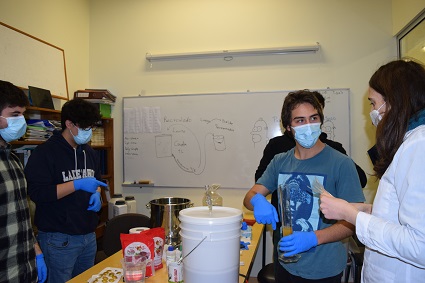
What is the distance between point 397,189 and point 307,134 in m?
0.55

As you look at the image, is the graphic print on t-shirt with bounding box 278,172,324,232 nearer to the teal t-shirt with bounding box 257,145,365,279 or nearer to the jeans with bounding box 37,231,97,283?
the teal t-shirt with bounding box 257,145,365,279

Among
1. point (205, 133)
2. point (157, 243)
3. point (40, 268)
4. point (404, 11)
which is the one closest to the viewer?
point (157, 243)

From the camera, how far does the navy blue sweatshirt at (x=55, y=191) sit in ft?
6.26

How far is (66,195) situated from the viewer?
1981 millimetres

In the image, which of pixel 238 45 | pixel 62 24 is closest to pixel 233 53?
pixel 238 45

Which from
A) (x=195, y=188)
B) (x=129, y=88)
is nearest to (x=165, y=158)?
(x=195, y=188)

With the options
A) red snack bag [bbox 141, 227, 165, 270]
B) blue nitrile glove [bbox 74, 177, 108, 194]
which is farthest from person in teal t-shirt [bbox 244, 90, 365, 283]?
blue nitrile glove [bbox 74, 177, 108, 194]

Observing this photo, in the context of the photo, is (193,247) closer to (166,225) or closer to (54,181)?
(166,225)

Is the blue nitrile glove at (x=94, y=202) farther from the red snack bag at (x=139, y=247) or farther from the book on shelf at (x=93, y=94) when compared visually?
the book on shelf at (x=93, y=94)

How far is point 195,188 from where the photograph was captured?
368cm

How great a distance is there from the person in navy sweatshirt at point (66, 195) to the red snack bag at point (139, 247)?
27.4 inches

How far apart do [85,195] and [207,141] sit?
1760 millimetres

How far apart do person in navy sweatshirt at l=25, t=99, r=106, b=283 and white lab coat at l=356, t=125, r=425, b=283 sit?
5.40 feet

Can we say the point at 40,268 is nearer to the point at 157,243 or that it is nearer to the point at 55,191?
the point at 55,191
